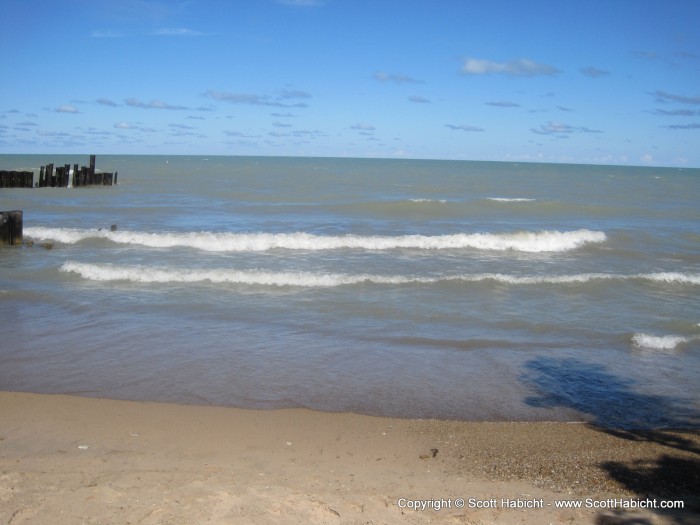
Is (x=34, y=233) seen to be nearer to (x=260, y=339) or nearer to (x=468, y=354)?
(x=260, y=339)

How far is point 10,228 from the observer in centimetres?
1697

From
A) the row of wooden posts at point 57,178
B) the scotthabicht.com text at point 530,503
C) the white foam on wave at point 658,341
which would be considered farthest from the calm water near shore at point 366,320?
the row of wooden posts at point 57,178

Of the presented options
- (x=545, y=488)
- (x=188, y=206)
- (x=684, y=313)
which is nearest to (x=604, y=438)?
(x=545, y=488)

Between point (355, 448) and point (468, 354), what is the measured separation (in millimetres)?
3465

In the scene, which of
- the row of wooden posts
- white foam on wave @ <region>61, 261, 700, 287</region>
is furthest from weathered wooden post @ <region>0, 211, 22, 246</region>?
the row of wooden posts

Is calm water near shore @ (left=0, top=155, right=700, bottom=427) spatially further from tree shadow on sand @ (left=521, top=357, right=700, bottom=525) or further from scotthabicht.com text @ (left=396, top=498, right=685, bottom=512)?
scotthabicht.com text @ (left=396, top=498, right=685, bottom=512)

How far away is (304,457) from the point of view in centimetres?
546

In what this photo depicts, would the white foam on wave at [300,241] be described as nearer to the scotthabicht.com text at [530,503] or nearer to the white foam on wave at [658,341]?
the white foam on wave at [658,341]

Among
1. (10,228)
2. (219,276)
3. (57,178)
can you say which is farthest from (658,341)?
(57,178)

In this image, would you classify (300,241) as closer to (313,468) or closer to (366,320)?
(366,320)

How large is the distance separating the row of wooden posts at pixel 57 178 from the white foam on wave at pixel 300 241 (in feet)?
63.3

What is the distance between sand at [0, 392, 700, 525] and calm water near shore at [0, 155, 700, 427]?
0.53 metres

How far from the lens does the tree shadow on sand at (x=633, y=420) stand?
4.83 m

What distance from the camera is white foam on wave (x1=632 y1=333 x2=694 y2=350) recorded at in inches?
360
